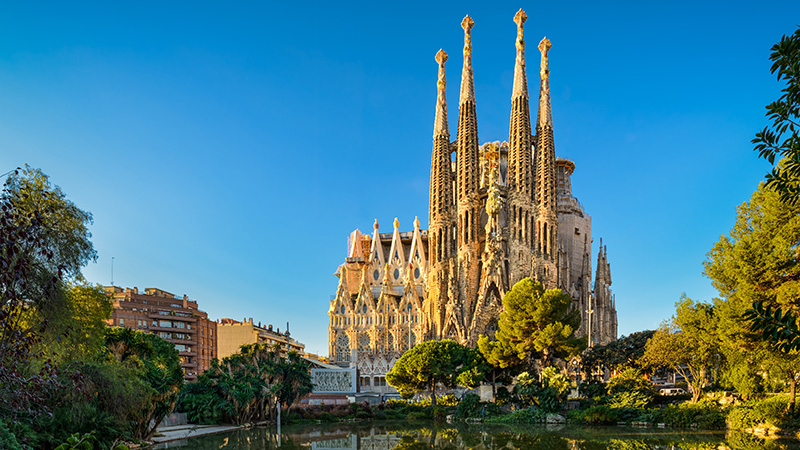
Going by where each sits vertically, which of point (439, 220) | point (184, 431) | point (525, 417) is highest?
point (439, 220)

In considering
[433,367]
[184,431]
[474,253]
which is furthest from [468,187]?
[184,431]

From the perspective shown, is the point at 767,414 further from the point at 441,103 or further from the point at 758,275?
the point at 441,103

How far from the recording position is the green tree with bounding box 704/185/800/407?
20703mm

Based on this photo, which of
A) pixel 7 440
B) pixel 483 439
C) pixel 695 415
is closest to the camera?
pixel 7 440

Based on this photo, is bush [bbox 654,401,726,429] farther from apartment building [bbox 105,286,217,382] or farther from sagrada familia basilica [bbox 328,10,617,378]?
apartment building [bbox 105,286,217,382]

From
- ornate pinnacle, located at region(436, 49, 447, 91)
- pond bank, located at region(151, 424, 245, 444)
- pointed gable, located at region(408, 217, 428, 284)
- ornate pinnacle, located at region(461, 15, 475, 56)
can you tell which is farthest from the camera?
pointed gable, located at region(408, 217, 428, 284)

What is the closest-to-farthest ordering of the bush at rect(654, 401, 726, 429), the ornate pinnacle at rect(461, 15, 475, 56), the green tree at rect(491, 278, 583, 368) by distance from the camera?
1. the bush at rect(654, 401, 726, 429)
2. the green tree at rect(491, 278, 583, 368)
3. the ornate pinnacle at rect(461, 15, 475, 56)

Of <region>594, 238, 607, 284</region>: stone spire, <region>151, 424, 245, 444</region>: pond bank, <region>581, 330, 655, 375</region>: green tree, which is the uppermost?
<region>594, 238, 607, 284</region>: stone spire

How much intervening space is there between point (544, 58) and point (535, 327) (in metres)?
29.3

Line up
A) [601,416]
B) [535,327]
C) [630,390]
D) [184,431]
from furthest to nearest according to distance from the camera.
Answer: [535,327] < [630,390] < [601,416] < [184,431]

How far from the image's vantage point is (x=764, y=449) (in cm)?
1939

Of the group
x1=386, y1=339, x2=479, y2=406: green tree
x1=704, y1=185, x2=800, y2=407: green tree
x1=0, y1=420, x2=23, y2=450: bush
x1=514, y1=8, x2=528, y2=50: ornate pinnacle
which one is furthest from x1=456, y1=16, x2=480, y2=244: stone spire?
x1=0, y1=420, x2=23, y2=450: bush

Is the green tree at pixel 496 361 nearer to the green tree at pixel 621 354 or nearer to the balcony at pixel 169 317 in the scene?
the green tree at pixel 621 354

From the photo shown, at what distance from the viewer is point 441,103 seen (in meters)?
59.2
